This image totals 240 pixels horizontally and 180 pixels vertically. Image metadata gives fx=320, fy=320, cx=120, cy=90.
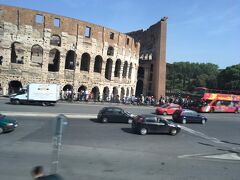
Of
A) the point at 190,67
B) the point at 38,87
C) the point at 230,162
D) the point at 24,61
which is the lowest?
the point at 230,162

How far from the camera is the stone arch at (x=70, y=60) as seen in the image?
47062 mm

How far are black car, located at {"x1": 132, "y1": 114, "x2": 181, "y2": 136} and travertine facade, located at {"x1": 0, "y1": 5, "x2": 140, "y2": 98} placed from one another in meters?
24.7

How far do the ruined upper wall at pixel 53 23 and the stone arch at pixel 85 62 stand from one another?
123 inches

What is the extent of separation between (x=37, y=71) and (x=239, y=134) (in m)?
27.9

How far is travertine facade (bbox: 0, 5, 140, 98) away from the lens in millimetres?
41062

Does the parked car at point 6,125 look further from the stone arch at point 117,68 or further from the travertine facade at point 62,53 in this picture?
the stone arch at point 117,68

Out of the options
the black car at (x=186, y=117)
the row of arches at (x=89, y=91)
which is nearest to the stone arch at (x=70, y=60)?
the row of arches at (x=89, y=91)

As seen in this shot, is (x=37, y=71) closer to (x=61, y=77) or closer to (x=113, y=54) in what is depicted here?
(x=61, y=77)

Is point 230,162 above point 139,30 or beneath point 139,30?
beneath

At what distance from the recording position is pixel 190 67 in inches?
5699

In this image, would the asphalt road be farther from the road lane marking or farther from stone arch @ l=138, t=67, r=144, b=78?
stone arch @ l=138, t=67, r=144, b=78

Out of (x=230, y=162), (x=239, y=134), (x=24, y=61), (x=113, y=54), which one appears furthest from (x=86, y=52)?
(x=230, y=162)

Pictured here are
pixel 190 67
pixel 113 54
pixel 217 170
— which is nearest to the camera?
pixel 217 170

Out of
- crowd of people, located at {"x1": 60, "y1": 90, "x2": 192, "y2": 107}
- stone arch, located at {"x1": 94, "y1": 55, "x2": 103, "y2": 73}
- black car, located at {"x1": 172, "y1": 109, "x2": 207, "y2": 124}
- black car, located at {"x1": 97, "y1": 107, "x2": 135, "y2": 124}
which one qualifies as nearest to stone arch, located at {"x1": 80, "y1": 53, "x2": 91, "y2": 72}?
stone arch, located at {"x1": 94, "y1": 55, "x2": 103, "y2": 73}
